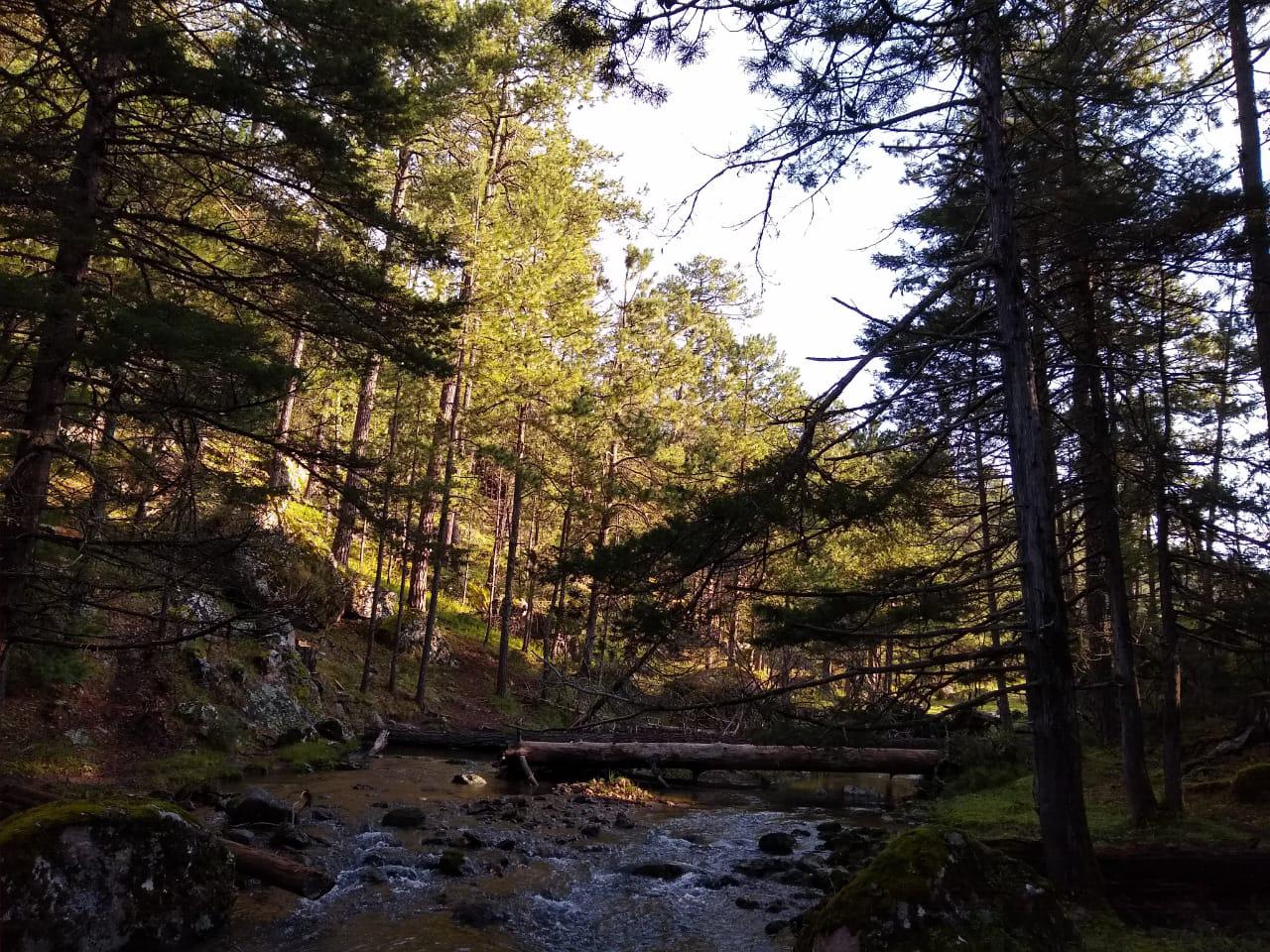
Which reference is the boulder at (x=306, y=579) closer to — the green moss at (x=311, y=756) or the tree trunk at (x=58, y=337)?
the green moss at (x=311, y=756)

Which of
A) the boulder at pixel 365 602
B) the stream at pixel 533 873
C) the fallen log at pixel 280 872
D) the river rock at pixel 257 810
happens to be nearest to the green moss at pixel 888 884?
the stream at pixel 533 873

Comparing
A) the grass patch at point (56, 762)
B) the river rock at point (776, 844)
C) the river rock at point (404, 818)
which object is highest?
the grass patch at point (56, 762)

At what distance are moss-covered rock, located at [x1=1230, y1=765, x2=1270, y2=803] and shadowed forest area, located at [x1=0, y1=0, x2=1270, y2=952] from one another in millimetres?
45

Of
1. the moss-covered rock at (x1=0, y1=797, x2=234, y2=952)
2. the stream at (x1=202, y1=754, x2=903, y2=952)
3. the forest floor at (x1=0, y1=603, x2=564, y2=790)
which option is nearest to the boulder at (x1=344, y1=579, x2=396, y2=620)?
the forest floor at (x1=0, y1=603, x2=564, y2=790)

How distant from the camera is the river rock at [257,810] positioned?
10.3m

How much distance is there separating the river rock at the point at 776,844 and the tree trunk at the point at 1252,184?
9046 mm

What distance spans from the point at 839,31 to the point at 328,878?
9047mm

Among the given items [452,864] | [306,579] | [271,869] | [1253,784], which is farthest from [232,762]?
[1253,784]

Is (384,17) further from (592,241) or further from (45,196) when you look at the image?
(592,241)

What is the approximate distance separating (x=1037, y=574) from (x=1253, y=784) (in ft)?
26.0

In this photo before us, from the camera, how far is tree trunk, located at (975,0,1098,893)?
6.39m

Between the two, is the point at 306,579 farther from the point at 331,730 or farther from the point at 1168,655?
the point at 1168,655

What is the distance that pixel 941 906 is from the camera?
18.2ft

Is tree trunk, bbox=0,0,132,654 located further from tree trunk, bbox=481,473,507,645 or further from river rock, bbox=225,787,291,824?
tree trunk, bbox=481,473,507,645
